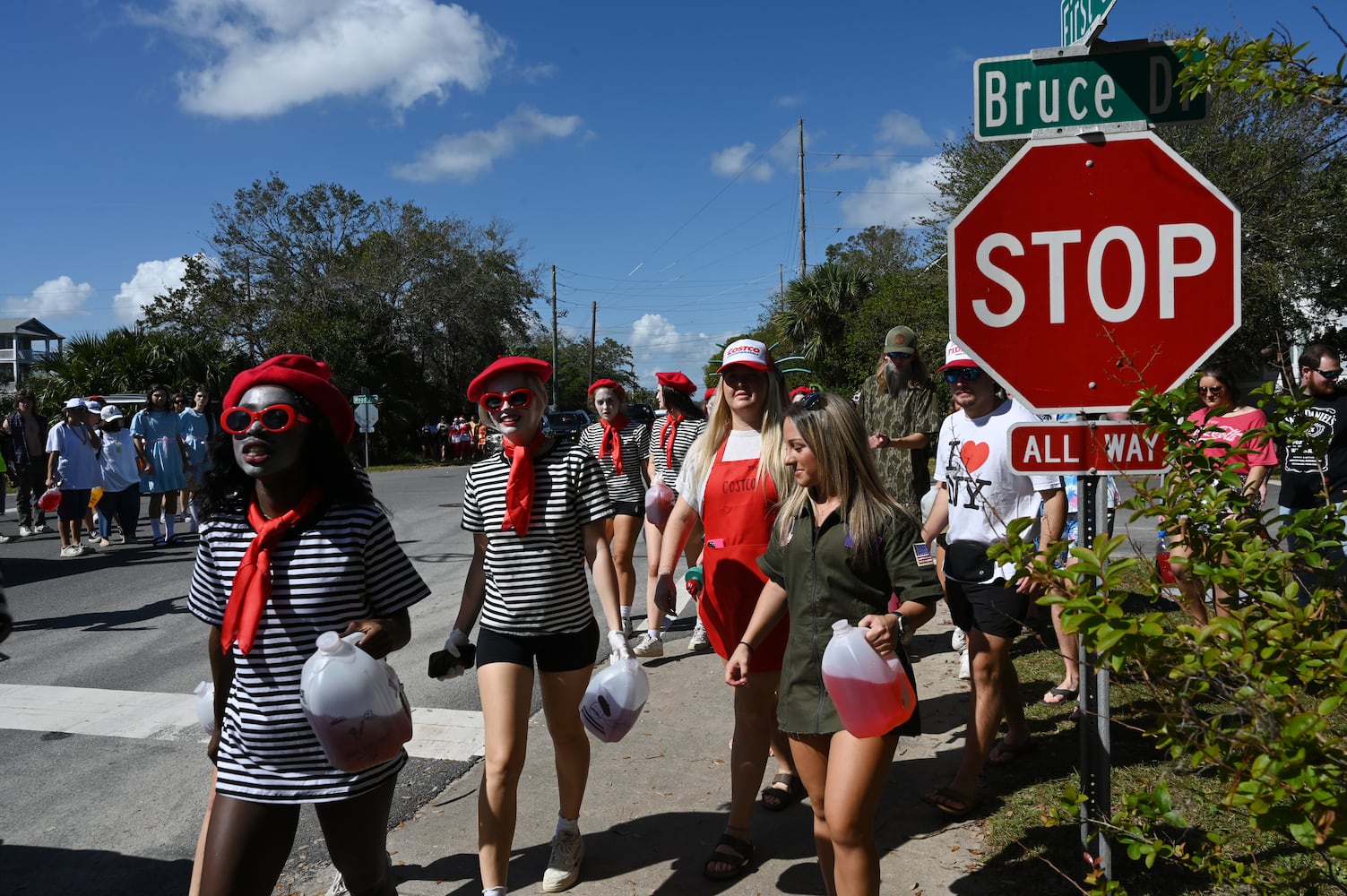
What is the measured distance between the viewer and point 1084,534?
2902 mm

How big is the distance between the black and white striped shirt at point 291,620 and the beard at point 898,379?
4523 millimetres

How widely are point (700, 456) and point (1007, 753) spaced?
6.61 feet

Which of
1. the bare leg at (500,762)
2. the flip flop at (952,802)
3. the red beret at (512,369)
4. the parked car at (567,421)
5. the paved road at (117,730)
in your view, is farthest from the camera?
the parked car at (567,421)

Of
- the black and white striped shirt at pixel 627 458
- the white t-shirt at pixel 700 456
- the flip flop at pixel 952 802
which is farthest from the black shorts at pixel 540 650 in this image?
the black and white striped shirt at pixel 627 458

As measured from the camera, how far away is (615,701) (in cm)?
358

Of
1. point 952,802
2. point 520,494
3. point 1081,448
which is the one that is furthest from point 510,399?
point 952,802

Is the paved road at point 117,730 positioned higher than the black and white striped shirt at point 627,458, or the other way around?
the black and white striped shirt at point 627,458

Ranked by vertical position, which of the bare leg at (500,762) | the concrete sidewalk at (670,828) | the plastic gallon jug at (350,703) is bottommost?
the concrete sidewalk at (670,828)

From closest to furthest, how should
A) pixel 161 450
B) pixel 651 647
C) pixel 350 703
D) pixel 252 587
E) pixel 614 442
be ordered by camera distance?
1. pixel 350 703
2. pixel 252 587
3. pixel 651 647
4. pixel 614 442
5. pixel 161 450

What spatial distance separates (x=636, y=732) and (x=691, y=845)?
1418 millimetres

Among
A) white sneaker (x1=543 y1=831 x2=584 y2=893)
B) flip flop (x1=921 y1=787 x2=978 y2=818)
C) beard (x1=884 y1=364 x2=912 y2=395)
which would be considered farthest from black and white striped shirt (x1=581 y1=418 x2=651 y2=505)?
white sneaker (x1=543 y1=831 x2=584 y2=893)

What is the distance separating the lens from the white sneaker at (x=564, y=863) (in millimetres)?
3699

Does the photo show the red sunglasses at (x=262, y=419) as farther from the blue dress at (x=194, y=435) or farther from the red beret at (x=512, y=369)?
the blue dress at (x=194, y=435)

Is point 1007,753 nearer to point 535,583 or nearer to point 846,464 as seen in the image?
point 846,464
